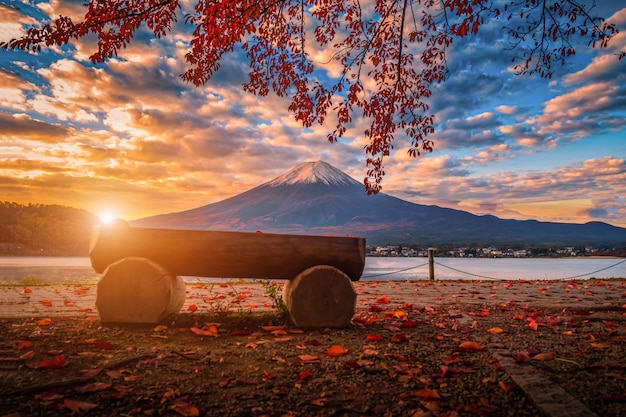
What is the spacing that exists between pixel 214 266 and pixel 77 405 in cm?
242

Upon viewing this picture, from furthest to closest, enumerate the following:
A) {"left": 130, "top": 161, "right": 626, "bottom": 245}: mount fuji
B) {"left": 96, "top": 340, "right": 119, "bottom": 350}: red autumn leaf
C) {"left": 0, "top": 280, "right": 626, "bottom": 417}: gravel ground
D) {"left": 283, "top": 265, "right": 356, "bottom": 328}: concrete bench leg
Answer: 1. {"left": 130, "top": 161, "right": 626, "bottom": 245}: mount fuji
2. {"left": 283, "top": 265, "right": 356, "bottom": 328}: concrete bench leg
3. {"left": 96, "top": 340, "right": 119, "bottom": 350}: red autumn leaf
4. {"left": 0, "top": 280, "right": 626, "bottom": 417}: gravel ground

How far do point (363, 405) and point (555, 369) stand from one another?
1737 millimetres

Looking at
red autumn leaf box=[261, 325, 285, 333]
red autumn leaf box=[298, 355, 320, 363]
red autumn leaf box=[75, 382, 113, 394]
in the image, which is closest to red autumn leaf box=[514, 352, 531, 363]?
red autumn leaf box=[298, 355, 320, 363]

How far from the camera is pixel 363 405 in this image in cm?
244

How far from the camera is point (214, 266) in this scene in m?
4.64

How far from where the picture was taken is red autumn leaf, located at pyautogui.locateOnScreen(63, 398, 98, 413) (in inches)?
88.4

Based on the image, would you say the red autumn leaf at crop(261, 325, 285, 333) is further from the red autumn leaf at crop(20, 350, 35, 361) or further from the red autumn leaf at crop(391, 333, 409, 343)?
the red autumn leaf at crop(20, 350, 35, 361)

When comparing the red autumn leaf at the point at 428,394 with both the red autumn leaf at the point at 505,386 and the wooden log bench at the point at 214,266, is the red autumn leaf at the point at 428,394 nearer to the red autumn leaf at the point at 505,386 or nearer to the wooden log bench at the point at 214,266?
the red autumn leaf at the point at 505,386

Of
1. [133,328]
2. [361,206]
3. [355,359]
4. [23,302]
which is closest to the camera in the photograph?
[355,359]

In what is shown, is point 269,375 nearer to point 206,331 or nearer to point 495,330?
point 206,331

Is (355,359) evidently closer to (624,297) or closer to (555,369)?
(555,369)

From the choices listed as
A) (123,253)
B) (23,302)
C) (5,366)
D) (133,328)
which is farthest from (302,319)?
(23,302)

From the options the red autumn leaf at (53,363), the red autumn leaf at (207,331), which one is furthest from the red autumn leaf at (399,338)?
the red autumn leaf at (53,363)

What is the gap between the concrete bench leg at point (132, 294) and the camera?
4.41 m
